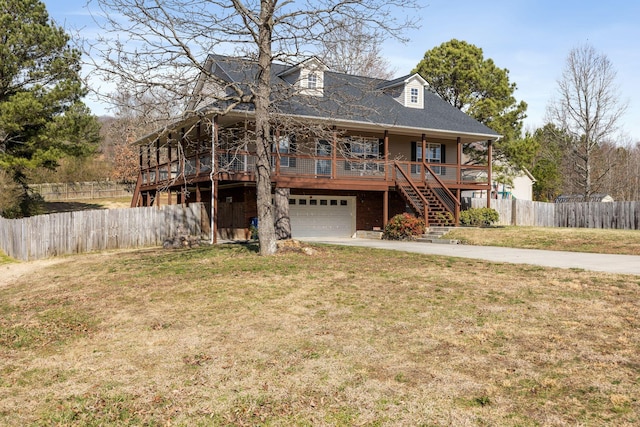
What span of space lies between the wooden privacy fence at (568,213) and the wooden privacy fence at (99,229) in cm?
1714

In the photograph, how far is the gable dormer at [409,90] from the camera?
27250mm

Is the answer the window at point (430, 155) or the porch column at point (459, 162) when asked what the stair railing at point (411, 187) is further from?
the porch column at point (459, 162)

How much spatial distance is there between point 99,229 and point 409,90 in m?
16.9

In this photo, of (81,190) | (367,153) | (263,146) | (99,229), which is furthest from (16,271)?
(81,190)

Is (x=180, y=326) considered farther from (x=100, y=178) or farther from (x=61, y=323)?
(x=100, y=178)

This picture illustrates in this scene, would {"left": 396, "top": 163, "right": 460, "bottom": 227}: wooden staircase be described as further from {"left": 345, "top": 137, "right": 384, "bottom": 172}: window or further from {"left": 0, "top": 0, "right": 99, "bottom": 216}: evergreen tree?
{"left": 0, "top": 0, "right": 99, "bottom": 216}: evergreen tree

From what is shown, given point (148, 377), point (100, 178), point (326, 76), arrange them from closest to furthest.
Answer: point (148, 377) < point (326, 76) < point (100, 178)

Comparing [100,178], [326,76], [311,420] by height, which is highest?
[326,76]

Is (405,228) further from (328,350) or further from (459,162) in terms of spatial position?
(328,350)

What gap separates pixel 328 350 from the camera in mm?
6258

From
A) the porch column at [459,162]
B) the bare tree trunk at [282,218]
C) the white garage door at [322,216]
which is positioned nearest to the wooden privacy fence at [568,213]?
the porch column at [459,162]

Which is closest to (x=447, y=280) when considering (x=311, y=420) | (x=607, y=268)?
(x=607, y=268)

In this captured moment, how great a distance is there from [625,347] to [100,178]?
180ft

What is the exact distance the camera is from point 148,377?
18.2 ft
